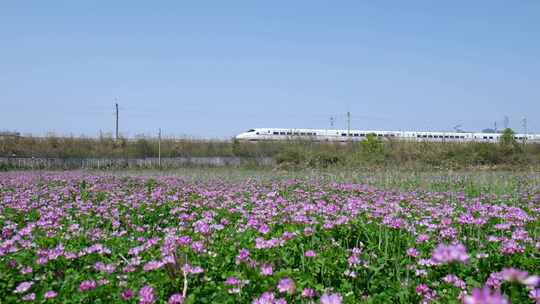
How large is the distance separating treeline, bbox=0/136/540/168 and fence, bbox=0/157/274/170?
5.03ft

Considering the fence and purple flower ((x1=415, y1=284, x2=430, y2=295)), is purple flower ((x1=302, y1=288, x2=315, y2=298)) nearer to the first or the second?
purple flower ((x1=415, y1=284, x2=430, y2=295))

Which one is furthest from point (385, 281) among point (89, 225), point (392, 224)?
point (89, 225)

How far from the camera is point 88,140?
30156mm

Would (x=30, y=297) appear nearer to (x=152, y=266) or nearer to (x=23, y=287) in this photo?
(x=23, y=287)

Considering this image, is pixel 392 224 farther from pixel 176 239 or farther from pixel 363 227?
pixel 176 239

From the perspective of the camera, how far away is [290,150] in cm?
2506

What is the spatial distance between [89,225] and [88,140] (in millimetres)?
27935

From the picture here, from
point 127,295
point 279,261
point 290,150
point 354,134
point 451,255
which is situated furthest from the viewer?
point 354,134

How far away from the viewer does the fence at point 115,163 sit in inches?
799

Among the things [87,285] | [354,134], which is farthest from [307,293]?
[354,134]

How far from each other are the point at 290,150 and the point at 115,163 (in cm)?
936

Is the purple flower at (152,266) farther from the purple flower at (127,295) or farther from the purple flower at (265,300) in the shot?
the purple flower at (265,300)

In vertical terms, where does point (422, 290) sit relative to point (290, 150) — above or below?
below

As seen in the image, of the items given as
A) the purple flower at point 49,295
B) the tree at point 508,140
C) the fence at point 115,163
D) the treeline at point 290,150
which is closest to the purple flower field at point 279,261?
the purple flower at point 49,295
